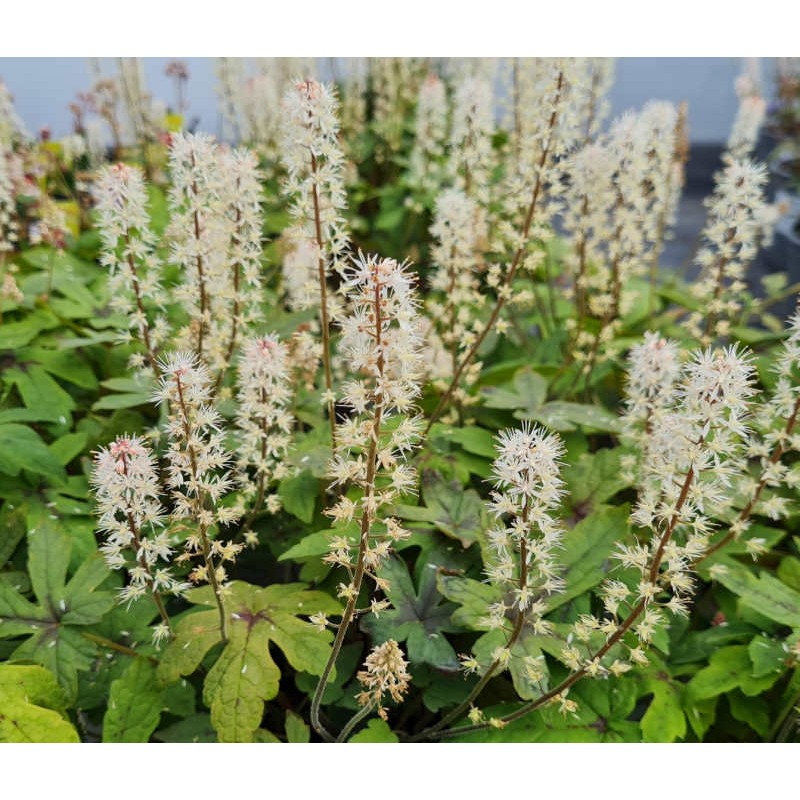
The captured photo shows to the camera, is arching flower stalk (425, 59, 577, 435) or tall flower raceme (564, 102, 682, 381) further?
tall flower raceme (564, 102, 682, 381)

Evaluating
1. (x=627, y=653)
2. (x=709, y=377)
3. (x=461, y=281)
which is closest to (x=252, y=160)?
(x=461, y=281)

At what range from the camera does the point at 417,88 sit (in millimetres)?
5168

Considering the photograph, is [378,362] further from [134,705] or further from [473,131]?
[473,131]

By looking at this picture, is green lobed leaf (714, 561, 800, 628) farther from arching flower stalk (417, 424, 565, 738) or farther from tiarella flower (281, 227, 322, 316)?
tiarella flower (281, 227, 322, 316)

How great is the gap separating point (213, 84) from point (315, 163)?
2.93 m

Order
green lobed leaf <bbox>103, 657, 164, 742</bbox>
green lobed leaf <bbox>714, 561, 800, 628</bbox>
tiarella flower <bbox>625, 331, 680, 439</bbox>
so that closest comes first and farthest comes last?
green lobed leaf <bbox>103, 657, 164, 742</bbox> → green lobed leaf <bbox>714, 561, 800, 628</bbox> → tiarella flower <bbox>625, 331, 680, 439</bbox>

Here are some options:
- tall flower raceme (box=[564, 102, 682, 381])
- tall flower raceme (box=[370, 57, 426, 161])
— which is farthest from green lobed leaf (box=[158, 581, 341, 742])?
tall flower raceme (box=[370, 57, 426, 161])

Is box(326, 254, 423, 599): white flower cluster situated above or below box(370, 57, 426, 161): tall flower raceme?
below

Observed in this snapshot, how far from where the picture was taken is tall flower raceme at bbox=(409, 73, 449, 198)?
139 inches

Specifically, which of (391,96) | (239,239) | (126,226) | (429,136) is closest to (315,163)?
(239,239)

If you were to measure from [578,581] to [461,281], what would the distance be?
91 cm

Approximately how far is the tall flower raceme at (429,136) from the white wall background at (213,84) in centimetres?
100

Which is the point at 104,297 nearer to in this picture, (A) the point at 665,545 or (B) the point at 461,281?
(B) the point at 461,281

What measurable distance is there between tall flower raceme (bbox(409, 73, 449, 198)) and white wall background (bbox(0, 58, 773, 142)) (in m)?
1.00
